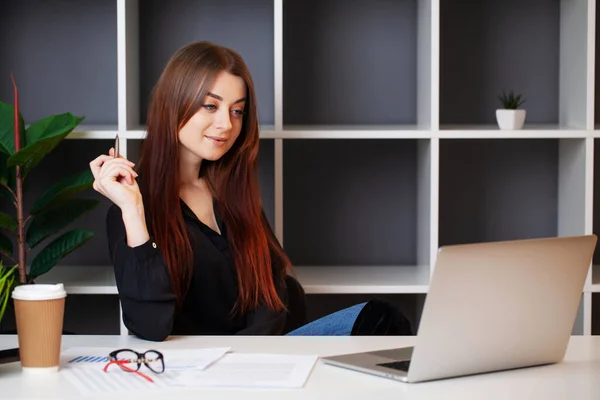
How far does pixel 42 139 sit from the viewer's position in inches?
105

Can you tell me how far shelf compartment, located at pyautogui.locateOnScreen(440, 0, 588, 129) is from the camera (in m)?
3.47

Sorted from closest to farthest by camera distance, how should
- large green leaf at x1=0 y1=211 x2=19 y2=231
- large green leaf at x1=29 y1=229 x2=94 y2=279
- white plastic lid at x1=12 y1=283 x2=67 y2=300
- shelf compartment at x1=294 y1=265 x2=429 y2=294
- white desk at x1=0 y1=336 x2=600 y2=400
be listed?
white desk at x1=0 y1=336 x2=600 y2=400 → white plastic lid at x1=12 y1=283 x2=67 y2=300 → large green leaf at x1=0 y1=211 x2=19 y2=231 → large green leaf at x1=29 y1=229 x2=94 y2=279 → shelf compartment at x1=294 y1=265 x2=429 y2=294

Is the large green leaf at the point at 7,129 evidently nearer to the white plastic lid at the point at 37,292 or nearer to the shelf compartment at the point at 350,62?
the shelf compartment at the point at 350,62

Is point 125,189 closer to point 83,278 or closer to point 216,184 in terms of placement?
point 216,184

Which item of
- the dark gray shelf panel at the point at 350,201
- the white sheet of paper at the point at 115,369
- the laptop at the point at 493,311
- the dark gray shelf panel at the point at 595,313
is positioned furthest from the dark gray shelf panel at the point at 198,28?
the laptop at the point at 493,311

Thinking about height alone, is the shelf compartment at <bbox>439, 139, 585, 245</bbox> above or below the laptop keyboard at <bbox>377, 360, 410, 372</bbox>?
above

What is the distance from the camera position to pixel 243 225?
101 inches

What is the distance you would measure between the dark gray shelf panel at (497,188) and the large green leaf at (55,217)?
1.33 m

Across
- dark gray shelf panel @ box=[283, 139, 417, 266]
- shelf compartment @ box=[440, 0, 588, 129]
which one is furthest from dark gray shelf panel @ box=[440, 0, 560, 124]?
dark gray shelf panel @ box=[283, 139, 417, 266]

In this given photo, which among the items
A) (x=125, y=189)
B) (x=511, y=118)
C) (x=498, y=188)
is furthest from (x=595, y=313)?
(x=125, y=189)

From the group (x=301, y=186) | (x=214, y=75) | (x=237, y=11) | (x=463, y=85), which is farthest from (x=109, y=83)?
(x=463, y=85)

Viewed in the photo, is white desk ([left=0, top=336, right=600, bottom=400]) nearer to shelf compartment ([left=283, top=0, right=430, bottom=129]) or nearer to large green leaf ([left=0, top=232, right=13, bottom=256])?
large green leaf ([left=0, top=232, right=13, bottom=256])

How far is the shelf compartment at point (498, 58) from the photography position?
3.47 metres

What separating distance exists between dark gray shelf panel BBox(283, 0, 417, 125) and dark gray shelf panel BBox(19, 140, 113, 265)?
73cm
